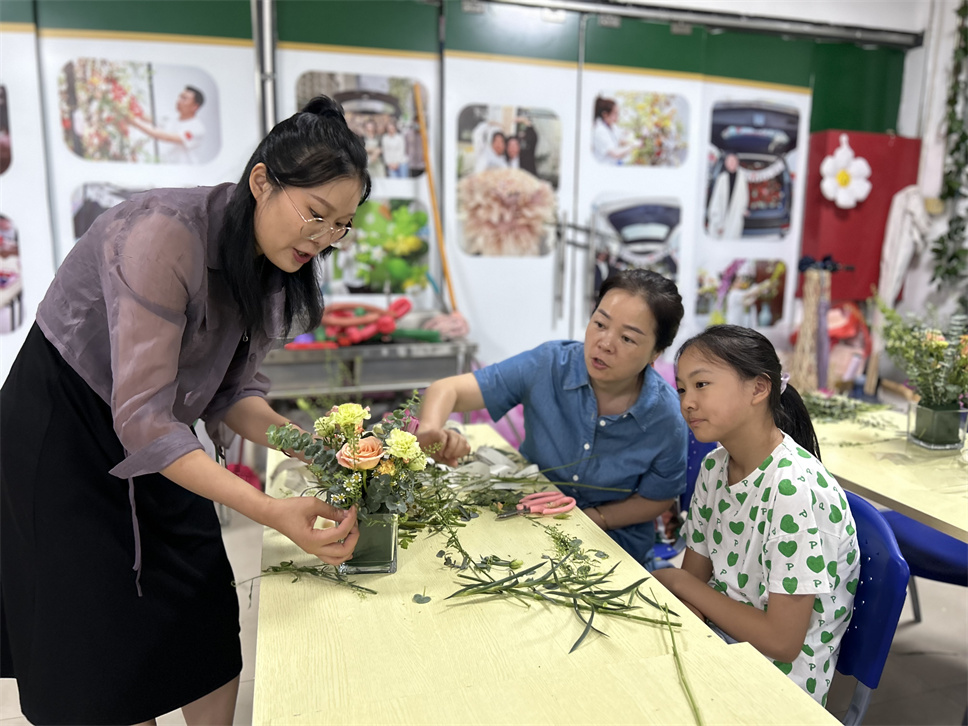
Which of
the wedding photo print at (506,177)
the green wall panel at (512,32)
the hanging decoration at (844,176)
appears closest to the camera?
the green wall panel at (512,32)

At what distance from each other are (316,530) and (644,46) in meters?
4.27

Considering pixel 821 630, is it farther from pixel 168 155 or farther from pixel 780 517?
pixel 168 155

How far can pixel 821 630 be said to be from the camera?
59.4 inches

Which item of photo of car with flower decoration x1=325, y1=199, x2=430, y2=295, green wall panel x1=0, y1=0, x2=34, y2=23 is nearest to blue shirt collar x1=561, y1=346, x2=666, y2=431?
photo of car with flower decoration x1=325, y1=199, x2=430, y2=295

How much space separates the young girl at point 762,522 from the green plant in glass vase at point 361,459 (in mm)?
715

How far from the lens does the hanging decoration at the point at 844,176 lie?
16.5 ft

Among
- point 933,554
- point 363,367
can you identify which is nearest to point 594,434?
point 933,554

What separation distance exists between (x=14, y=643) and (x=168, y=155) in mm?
3109

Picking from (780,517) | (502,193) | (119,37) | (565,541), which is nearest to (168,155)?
(119,37)

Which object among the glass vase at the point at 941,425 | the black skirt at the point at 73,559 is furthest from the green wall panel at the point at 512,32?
the black skirt at the point at 73,559

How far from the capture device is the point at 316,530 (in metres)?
1.25

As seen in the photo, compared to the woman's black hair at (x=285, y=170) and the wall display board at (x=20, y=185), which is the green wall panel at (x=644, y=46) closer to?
the wall display board at (x=20, y=185)

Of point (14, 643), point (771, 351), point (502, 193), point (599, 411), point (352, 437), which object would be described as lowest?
point (14, 643)

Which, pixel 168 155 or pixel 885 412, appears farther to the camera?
pixel 168 155
